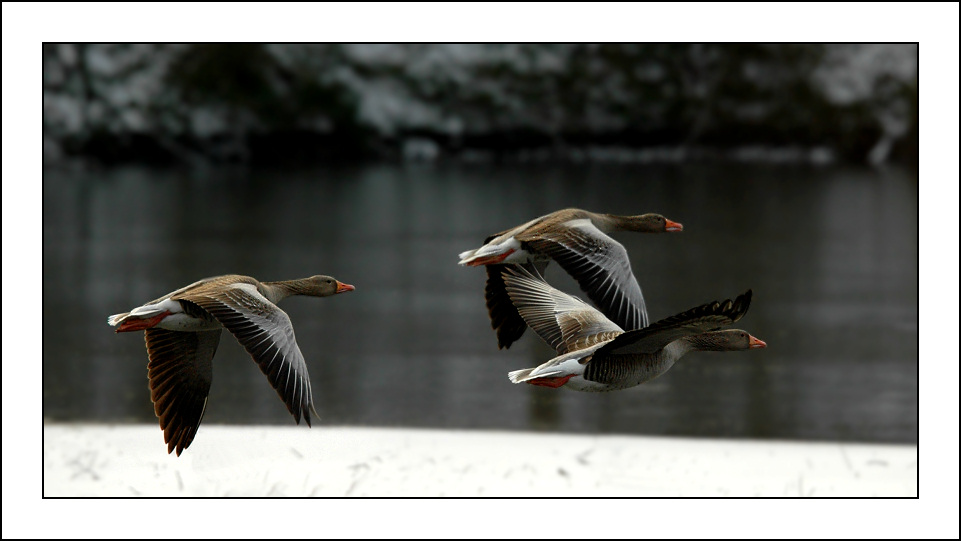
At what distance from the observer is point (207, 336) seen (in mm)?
4082

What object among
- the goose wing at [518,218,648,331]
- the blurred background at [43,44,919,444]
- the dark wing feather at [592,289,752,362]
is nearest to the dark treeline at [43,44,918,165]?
the blurred background at [43,44,919,444]

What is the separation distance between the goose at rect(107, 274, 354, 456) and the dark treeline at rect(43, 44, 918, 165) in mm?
18217

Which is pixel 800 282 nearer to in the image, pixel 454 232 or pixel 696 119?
pixel 454 232

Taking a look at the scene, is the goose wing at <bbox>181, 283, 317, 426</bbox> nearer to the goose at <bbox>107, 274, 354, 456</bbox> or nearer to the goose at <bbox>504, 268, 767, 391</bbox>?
the goose at <bbox>107, 274, 354, 456</bbox>

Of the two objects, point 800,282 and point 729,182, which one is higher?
point 729,182

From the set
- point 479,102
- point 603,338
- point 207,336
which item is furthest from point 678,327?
point 479,102

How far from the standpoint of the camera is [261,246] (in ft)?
53.8

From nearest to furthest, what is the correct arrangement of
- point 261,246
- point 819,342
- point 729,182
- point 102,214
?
1. point 819,342
2. point 261,246
3. point 102,214
4. point 729,182

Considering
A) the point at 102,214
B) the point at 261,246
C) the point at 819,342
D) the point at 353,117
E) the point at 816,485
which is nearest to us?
the point at 816,485

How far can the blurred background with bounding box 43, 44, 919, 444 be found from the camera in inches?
383

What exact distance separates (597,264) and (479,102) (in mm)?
22594

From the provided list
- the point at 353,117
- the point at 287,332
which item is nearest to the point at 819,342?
the point at 287,332

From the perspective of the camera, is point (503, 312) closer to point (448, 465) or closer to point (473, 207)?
point (448, 465)

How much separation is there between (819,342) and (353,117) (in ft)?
55.4
